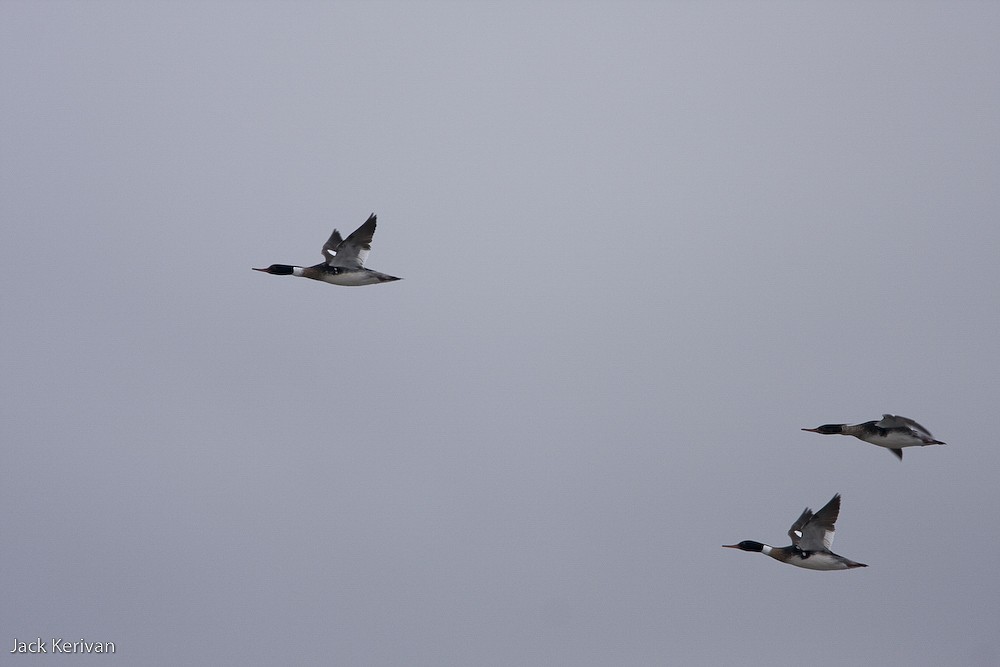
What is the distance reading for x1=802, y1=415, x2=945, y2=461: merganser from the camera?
52.6 meters

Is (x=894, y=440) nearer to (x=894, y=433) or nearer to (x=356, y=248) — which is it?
(x=894, y=433)

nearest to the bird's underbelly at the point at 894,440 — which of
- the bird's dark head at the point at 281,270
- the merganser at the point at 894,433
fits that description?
the merganser at the point at 894,433

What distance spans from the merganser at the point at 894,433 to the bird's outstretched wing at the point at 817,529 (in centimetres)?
277

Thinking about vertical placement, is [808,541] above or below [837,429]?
below

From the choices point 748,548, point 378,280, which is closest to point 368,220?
point 378,280

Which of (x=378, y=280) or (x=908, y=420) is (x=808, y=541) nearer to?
(x=908, y=420)

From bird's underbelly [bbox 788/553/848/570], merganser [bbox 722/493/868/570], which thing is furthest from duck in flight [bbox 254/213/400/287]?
bird's underbelly [bbox 788/553/848/570]

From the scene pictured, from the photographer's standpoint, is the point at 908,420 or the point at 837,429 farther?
the point at 837,429

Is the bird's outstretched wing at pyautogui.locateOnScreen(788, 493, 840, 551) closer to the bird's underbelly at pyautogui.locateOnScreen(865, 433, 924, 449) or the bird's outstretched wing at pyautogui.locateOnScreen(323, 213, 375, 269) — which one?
the bird's underbelly at pyautogui.locateOnScreen(865, 433, 924, 449)

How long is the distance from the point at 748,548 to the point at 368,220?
66.8ft

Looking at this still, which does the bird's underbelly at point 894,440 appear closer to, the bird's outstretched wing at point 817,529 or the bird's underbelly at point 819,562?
the bird's outstretched wing at point 817,529

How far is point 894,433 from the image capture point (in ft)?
177

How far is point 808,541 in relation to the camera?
181ft

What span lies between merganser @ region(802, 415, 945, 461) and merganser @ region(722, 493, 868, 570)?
9.10 ft
